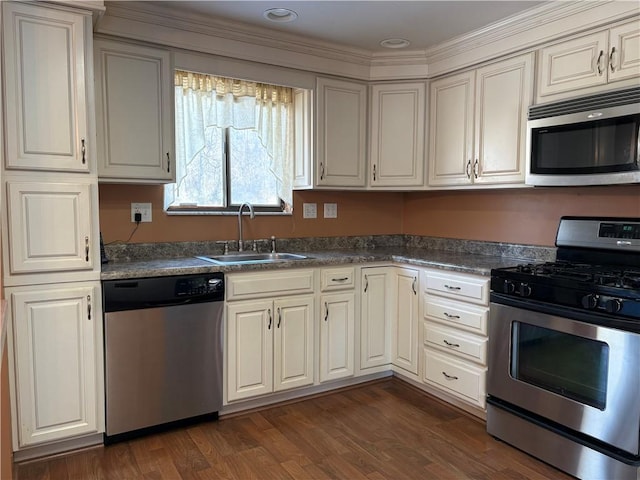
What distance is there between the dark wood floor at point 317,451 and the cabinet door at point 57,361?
19cm

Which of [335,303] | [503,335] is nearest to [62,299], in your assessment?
[335,303]

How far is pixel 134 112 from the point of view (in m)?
2.67

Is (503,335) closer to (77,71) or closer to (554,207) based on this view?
(554,207)

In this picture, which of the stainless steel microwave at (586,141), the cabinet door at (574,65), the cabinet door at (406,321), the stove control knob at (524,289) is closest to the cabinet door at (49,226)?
the cabinet door at (406,321)

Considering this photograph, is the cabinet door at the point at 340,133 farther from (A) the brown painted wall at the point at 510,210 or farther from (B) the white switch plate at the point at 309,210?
(A) the brown painted wall at the point at 510,210

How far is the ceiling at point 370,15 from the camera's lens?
102 inches

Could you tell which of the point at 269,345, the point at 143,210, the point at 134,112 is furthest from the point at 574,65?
the point at 143,210

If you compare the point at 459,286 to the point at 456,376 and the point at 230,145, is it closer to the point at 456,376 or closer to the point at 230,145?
the point at 456,376

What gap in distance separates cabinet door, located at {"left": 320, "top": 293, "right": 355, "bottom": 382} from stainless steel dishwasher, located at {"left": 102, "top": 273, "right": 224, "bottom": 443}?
0.70 m

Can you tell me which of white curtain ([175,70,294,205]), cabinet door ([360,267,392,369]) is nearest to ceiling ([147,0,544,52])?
white curtain ([175,70,294,205])

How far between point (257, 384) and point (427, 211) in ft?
6.36

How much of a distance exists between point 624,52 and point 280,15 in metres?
1.80

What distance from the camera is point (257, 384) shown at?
112 inches

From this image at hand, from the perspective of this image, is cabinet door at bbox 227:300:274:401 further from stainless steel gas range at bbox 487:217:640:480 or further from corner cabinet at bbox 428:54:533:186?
corner cabinet at bbox 428:54:533:186
